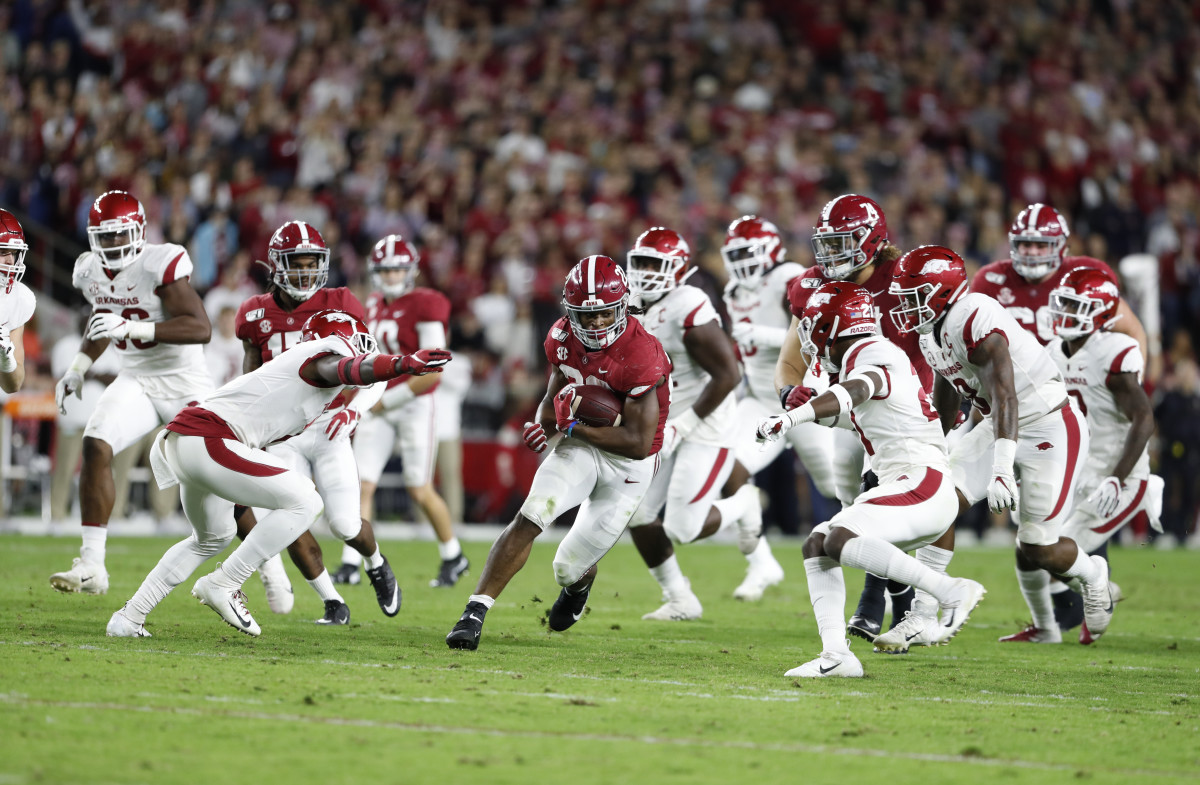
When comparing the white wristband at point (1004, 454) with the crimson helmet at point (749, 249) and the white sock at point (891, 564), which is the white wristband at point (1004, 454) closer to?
the white sock at point (891, 564)

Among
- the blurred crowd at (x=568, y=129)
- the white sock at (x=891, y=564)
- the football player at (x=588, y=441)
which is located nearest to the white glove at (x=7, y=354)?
the football player at (x=588, y=441)

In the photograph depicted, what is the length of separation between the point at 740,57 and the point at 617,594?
11.6m

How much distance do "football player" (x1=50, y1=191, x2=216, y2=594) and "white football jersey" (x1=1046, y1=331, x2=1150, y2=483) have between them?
4552 millimetres

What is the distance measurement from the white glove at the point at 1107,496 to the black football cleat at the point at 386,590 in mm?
3538

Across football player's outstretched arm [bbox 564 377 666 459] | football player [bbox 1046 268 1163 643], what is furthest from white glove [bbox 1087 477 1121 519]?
football player's outstretched arm [bbox 564 377 666 459]

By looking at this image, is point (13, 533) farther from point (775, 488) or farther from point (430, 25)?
point (430, 25)

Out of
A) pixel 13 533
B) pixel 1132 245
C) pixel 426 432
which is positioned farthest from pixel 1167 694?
pixel 1132 245

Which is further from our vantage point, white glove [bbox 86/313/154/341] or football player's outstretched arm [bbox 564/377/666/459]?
white glove [bbox 86/313/154/341]

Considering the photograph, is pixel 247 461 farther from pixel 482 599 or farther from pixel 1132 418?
pixel 1132 418

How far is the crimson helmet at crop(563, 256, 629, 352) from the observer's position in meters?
6.18

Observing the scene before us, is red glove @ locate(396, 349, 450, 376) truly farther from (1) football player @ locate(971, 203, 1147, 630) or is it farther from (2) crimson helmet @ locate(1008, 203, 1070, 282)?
Answer: (2) crimson helmet @ locate(1008, 203, 1070, 282)

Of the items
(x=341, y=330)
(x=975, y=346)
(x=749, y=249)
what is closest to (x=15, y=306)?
(x=341, y=330)

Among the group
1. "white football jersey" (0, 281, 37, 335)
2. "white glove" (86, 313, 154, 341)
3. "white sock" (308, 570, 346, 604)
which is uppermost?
"white football jersey" (0, 281, 37, 335)

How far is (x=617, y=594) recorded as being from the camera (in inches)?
362
